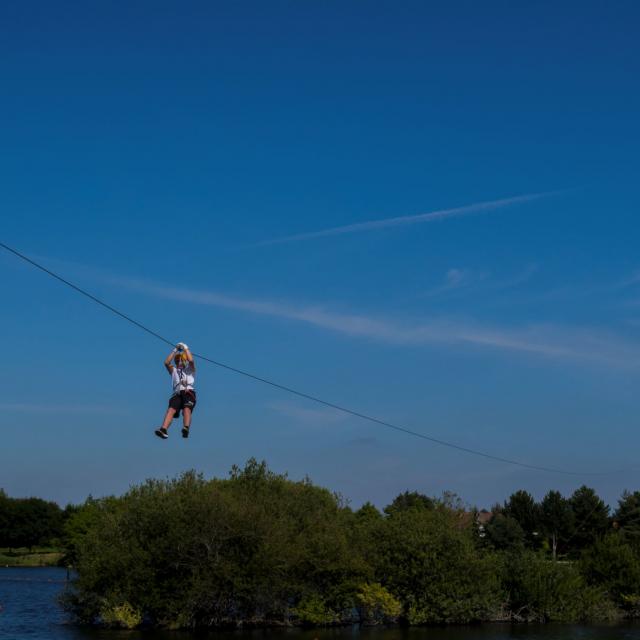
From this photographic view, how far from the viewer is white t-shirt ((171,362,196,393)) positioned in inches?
730

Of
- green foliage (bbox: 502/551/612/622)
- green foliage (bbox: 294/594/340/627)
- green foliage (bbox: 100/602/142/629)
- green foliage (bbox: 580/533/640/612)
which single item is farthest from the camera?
green foliage (bbox: 580/533/640/612)

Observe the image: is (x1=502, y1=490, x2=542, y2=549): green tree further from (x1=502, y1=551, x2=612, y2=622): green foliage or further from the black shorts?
the black shorts

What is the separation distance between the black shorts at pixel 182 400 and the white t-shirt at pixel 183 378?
3.4 inches

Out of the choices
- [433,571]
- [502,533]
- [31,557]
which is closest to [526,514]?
[502,533]

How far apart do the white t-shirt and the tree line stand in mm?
31319

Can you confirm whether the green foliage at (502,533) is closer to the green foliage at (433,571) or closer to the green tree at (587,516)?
the green tree at (587,516)

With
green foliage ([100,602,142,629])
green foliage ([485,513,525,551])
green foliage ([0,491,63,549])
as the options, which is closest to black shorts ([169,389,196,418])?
green foliage ([100,602,142,629])

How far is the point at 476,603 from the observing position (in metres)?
54.5

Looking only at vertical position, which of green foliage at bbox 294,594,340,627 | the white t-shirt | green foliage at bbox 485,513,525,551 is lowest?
green foliage at bbox 294,594,340,627

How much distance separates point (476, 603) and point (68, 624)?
2452 cm

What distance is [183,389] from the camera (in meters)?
18.6

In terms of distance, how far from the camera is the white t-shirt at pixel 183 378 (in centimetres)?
1855

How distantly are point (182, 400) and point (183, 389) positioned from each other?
0.23 m

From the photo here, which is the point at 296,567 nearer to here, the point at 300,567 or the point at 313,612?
the point at 300,567
